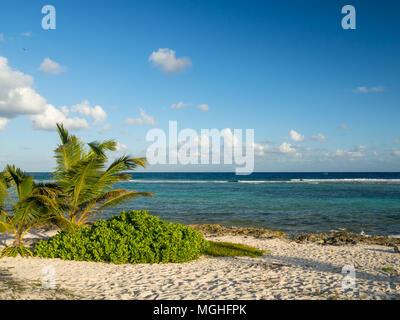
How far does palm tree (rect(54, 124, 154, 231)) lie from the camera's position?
9805 mm

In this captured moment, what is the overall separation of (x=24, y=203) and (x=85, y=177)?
77.7 inches

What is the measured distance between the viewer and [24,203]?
909 centimetres

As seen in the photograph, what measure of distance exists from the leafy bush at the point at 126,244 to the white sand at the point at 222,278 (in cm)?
32

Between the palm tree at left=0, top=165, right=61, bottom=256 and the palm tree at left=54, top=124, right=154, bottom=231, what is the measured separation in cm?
49

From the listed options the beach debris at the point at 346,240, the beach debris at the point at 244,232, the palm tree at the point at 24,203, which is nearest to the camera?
the palm tree at the point at 24,203

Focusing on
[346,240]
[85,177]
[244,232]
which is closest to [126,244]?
[85,177]

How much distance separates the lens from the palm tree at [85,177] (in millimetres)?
9805

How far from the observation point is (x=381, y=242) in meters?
13.9

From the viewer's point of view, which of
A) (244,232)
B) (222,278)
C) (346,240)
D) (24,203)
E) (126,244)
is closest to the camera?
(222,278)

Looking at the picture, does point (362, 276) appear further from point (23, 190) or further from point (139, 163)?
point (23, 190)

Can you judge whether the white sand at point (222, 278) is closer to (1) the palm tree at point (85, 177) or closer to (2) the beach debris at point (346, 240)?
(1) the palm tree at point (85, 177)

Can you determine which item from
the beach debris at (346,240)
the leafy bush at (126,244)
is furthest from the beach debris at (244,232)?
the leafy bush at (126,244)

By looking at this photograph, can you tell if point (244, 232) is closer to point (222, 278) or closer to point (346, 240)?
point (346, 240)

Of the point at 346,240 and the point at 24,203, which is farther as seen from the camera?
the point at 346,240
